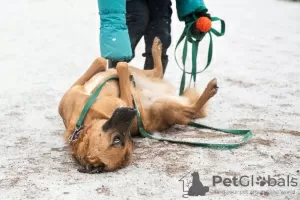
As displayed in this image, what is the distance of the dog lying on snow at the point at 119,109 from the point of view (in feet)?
10.4

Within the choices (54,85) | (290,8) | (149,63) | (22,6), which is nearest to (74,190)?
(149,63)

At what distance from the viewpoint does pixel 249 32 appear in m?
7.79

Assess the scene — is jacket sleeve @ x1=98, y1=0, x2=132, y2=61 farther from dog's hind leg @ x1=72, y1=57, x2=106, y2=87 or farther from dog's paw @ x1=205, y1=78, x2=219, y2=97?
dog's paw @ x1=205, y1=78, x2=219, y2=97

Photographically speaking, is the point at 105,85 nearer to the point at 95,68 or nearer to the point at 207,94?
the point at 95,68

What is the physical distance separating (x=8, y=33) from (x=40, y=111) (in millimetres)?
3156

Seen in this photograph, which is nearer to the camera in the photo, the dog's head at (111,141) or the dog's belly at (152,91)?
the dog's head at (111,141)

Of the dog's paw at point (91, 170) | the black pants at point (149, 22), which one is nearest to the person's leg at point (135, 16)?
the black pants at point (149, 22)

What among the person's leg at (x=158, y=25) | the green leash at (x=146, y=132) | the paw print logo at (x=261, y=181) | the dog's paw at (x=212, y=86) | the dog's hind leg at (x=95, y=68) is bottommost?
the paw print logo at (x=261, y=181)

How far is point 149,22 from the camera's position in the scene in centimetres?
461

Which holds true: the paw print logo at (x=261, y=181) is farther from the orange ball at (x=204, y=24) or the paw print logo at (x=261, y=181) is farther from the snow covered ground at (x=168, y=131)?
the orange ball at (x=204, y=24)

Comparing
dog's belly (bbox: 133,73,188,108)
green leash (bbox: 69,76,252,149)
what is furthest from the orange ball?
green leash (bbox: 69,76,252,149)

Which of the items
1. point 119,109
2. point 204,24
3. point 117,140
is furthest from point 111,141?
point 204,24

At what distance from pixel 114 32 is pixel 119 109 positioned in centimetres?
73

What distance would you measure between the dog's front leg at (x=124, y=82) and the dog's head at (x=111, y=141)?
597mm
